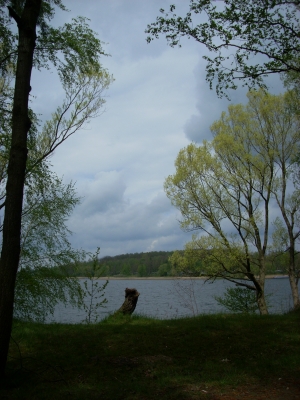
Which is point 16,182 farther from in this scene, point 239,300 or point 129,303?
point 239,300

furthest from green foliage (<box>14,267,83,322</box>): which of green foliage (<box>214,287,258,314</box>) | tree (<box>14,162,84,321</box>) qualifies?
green foliage (<box>214,287,258,314</box>)

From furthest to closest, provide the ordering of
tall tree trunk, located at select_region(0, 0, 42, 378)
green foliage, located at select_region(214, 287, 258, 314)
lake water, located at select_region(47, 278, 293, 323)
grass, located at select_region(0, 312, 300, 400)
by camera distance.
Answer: green foliage, located at select_region(214, 287, 258, 314)
lake water, located at select_region(47, 278, 293, 323)
tall tree trunk, located at select_region(0, 0, 42, 378)
grass, located at select_region(0, 312, 300, 400)

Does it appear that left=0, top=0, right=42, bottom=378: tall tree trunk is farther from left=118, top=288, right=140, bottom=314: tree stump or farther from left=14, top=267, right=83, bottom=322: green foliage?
left=118, top=288, right=140, bottom=314: tree stump

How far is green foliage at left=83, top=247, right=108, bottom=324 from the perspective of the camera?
12.0 m

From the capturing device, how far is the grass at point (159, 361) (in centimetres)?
511

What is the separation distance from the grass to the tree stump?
9.16 feet

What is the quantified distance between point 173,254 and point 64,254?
8897 millimetres

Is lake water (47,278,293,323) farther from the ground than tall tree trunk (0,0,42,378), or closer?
closer

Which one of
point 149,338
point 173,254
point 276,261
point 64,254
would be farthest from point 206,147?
point 149,338

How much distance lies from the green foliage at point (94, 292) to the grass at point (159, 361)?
9.01 ft

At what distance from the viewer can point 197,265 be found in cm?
2016

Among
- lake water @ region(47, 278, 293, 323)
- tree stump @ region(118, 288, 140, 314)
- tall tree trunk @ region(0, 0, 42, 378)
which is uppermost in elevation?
tall tree trunk @ region(0, 0, 42, 378)

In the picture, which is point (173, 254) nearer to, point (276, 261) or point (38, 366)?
point (276, 261)

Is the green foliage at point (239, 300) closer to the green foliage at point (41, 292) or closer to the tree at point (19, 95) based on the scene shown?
the green foliage at point (41, 292)
